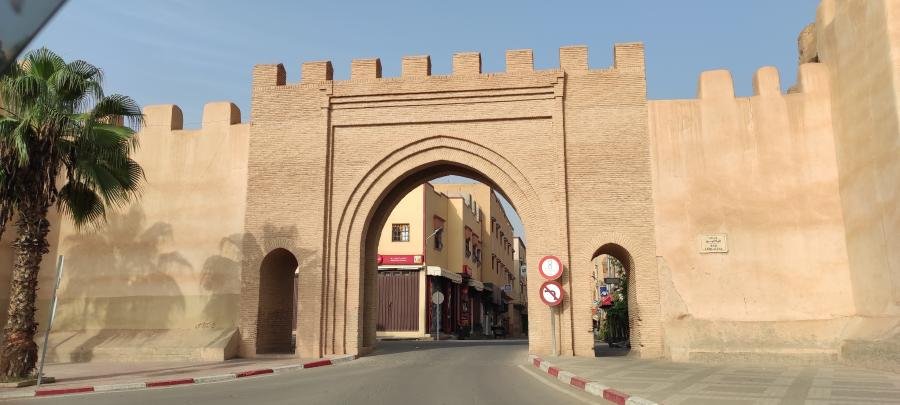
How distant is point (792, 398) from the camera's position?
23.9 feet

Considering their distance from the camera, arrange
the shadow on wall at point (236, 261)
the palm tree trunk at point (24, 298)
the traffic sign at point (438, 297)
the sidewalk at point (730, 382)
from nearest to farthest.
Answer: the sidewalk at point (730, 382)
the palm tree trunk at point (24, 298)
the shadow on wall at point (236, 261)
the traffic sign at point (438, 297)

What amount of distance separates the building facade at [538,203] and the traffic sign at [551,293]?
60 cm

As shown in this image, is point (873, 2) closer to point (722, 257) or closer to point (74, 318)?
point (722, 257)

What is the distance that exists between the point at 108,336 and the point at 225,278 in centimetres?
323

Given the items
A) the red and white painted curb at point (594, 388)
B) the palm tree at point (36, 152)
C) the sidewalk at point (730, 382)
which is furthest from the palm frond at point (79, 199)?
the sidewalk at point (730, 382)

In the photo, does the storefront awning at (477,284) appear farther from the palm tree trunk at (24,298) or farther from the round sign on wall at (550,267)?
the palm tree trunk at (24,298)

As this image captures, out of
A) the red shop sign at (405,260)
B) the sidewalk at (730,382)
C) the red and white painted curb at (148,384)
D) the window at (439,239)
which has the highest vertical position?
the window at (439,239)

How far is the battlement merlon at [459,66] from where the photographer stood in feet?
54.0

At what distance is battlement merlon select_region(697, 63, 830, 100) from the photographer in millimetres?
15039

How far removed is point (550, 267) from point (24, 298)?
1037 cm

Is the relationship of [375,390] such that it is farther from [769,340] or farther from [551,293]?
[769,340]

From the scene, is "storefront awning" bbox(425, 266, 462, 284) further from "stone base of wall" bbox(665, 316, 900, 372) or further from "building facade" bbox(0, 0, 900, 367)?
"stone base of wall" bbox(665, 316, 900, 372)

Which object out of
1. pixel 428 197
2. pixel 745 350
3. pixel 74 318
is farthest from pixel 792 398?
pixel 428 197

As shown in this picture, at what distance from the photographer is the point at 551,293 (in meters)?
14.9
